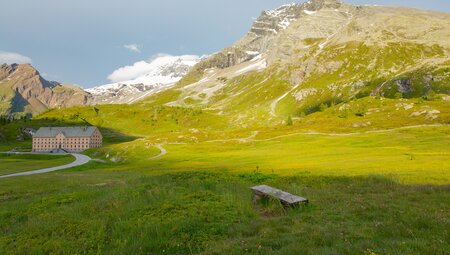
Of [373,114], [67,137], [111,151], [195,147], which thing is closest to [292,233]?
[195,147]

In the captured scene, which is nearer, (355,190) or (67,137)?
(355,190)

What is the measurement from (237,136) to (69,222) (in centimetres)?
11981

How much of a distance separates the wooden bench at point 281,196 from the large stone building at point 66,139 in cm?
18663

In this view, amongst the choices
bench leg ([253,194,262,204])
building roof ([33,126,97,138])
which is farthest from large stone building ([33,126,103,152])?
bench leg ([253,194,262,204])

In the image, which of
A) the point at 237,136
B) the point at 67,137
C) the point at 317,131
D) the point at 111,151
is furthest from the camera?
the point at 67,137

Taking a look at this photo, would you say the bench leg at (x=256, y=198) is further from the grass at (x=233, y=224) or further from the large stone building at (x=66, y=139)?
the large stone building at (x=66, y=139)

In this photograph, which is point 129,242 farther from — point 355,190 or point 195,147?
point 195,147

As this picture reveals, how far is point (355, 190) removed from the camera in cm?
2438

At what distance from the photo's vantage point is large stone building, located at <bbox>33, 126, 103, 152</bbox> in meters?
189

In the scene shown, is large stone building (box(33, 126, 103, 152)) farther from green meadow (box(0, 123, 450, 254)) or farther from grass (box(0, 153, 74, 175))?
green meadow (box(0, 123, 450, 254))

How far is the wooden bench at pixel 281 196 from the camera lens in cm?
1866

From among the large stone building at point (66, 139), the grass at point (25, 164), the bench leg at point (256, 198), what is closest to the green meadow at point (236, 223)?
the bench leg at point (256, 198)

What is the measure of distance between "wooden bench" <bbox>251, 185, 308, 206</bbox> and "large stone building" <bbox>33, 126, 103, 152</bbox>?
187 meters

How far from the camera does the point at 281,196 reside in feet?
64.2
